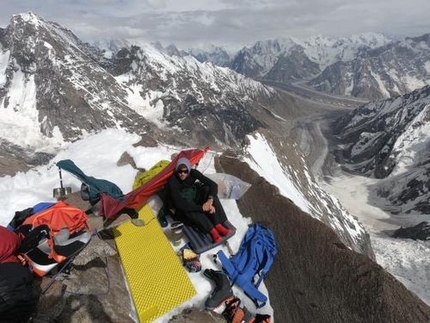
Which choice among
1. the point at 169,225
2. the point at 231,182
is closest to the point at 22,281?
the point at 169,225

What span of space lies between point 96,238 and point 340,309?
7184mm

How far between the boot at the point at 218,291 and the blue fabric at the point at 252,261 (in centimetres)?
62

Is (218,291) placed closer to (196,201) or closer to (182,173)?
(196,201)

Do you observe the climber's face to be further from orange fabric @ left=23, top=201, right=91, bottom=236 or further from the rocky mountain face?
the rocky mountain face

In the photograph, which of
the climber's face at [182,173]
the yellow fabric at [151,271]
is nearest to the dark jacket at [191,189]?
the climber's face at [182,173]

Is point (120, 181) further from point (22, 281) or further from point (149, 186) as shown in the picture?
point (22, 281)

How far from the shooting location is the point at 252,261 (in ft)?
40.7

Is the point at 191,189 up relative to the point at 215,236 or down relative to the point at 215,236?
A: up

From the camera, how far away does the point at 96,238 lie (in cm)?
1159

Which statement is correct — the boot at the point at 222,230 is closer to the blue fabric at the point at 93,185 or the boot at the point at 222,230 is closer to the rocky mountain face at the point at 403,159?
the blue fabric at the point at 93,185

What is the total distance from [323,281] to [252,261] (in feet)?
7.21

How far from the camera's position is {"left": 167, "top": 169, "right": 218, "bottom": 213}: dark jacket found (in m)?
13.2

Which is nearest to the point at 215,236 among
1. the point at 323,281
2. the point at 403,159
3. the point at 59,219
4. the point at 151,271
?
the point at 151,271

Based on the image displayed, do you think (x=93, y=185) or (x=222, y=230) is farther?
(x=93, y=185)
